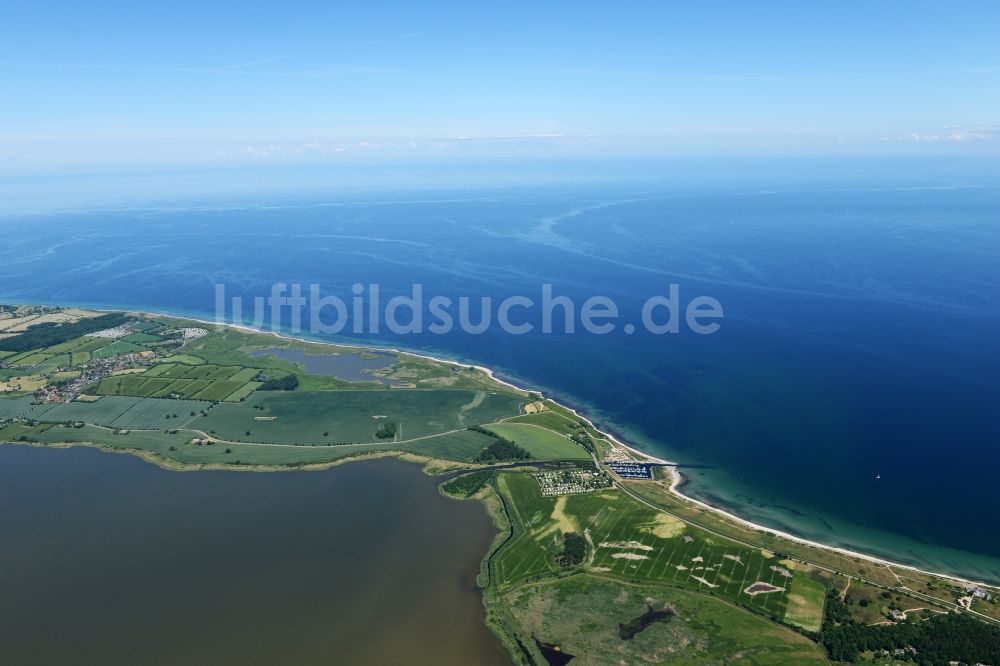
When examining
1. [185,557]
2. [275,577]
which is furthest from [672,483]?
[185,557]

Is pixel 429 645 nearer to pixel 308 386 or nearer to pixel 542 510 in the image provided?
pixel 542 510

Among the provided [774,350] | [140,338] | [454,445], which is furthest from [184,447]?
[774,350]

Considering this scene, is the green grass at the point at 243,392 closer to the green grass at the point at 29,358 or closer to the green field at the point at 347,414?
the green field at the point at 347,414

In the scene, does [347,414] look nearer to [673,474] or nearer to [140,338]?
[673,474]

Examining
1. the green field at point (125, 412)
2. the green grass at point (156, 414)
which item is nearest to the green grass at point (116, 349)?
the green field at point (125, 412)

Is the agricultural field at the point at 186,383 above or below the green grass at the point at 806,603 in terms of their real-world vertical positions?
above

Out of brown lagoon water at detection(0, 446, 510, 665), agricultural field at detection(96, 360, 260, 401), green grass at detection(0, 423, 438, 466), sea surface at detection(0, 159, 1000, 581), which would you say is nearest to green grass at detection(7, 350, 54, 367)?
agricultural field at detection(96, 360, 260, 401)
